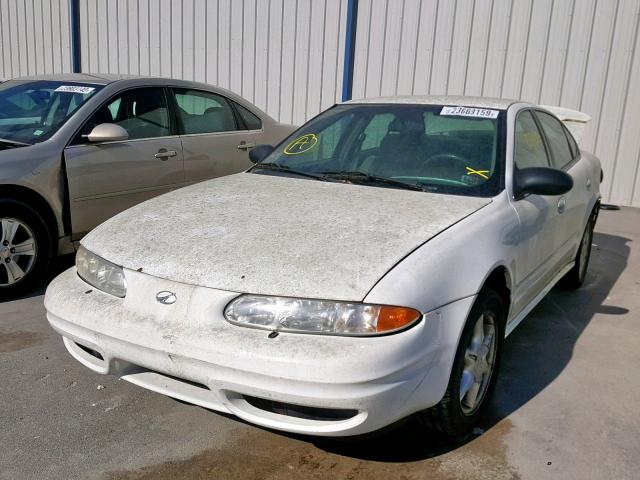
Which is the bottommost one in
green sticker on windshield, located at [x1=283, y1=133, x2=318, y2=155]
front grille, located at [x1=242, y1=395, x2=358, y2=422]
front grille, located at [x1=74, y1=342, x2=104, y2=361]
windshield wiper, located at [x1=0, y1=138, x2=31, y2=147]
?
front grille, located at [x1=74, y1=342, x2=104, y2=361]

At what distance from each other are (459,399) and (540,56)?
22.2ft

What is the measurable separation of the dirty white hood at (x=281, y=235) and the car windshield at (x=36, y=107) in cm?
182

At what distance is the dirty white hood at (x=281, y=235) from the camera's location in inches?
93.2

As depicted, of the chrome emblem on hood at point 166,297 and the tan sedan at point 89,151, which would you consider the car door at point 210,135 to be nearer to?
the tan sedan at point 89,151

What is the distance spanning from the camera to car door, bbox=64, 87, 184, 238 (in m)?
4.68

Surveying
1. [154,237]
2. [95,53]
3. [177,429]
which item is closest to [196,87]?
A: [154,237]

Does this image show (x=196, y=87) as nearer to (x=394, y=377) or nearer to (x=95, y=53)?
(x=394, y=377)

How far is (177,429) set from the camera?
2867mm

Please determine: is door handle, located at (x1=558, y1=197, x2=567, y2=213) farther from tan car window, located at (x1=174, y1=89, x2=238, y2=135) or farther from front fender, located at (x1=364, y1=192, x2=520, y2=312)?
tan car window, located at (x1=174, y1=89, x2=238, y2=135)

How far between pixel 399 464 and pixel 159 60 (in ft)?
32.6

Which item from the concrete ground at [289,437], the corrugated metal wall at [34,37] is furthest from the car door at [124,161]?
the corrugated metal wall at [34,37]

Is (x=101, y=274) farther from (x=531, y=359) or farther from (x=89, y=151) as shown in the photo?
(x=531, y=359)

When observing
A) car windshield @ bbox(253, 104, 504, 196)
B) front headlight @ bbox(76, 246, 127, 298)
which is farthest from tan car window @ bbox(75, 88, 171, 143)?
front headlight @ bbox(76, 246, 127, 298)

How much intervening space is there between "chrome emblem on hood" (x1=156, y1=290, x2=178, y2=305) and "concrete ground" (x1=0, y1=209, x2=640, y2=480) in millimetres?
705
